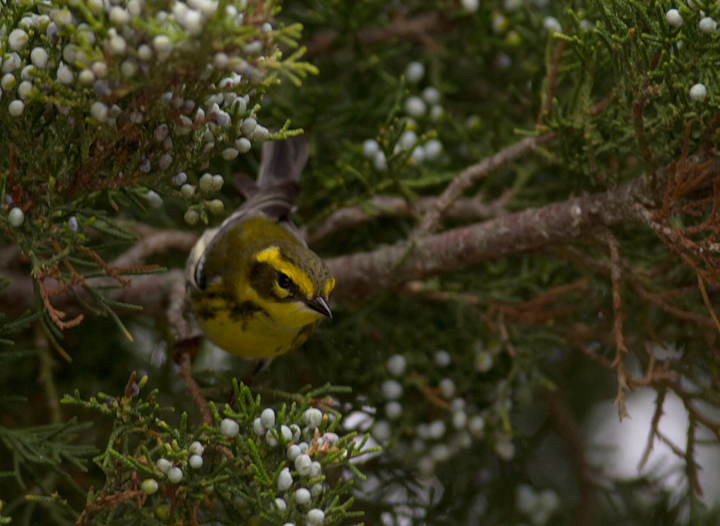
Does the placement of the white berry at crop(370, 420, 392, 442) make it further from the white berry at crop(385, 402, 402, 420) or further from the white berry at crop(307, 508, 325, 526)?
the white berry at crop(307, 508, 325, 526)

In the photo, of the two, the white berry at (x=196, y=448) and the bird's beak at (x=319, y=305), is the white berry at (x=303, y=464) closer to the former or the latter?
the white berry at (x=196, y=448)

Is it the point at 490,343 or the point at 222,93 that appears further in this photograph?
the point at 490,343

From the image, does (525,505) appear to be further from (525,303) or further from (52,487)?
(52,487)

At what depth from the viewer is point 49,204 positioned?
1.63 m

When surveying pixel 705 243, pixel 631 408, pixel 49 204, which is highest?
pixel 705 243

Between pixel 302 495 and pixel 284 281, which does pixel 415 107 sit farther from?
pixel 302 495

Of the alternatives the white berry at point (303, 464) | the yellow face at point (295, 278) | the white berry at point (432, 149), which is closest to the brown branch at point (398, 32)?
the white berry at point (432, 149)

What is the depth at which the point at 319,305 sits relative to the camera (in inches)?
85.3

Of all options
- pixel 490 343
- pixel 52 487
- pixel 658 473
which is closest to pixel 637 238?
pixel 490 343

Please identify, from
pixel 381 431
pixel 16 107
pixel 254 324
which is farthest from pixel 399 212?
pixel 16 107

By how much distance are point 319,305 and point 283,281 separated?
181mm

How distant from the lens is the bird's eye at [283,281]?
2.26 meters

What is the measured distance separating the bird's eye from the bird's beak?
0.11m

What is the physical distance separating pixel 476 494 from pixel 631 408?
1.54 m
